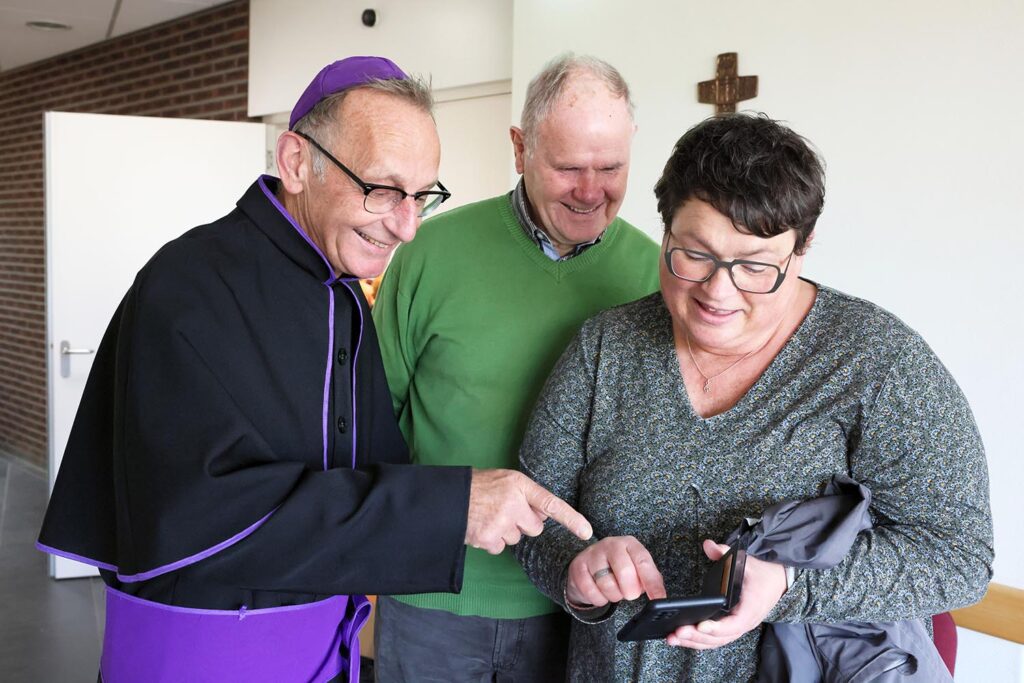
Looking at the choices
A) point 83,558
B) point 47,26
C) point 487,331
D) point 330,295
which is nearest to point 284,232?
point 330,295

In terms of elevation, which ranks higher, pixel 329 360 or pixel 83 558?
pixel 329 360

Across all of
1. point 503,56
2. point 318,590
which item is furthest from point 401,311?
point 503,56

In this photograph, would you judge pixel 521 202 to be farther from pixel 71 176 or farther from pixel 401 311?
pixel 71 176

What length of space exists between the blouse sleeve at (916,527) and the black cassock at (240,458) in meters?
0.56

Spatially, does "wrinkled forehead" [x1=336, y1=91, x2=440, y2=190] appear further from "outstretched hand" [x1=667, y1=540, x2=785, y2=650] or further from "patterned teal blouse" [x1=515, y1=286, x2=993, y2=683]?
"outstretched hand" [x1=667, y1=540, x2=785, y2=650]

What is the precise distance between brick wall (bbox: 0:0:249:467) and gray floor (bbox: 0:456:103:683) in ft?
6.69

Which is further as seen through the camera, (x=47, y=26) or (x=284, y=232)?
(x=47, y=26)

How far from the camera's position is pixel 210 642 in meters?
1.54

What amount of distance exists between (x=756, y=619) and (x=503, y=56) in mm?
3808

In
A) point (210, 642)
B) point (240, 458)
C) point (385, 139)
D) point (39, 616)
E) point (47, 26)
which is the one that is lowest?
point (39, 616)

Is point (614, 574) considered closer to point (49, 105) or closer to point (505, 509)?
point (505, 509)

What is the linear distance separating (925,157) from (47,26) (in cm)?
704

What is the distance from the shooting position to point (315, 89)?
166cm

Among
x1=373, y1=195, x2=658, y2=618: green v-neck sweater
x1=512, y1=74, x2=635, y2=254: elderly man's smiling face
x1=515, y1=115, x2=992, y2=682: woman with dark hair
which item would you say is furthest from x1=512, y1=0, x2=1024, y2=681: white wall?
x1=515, y1=115, x2=992, y2=682: woman with dark hair
